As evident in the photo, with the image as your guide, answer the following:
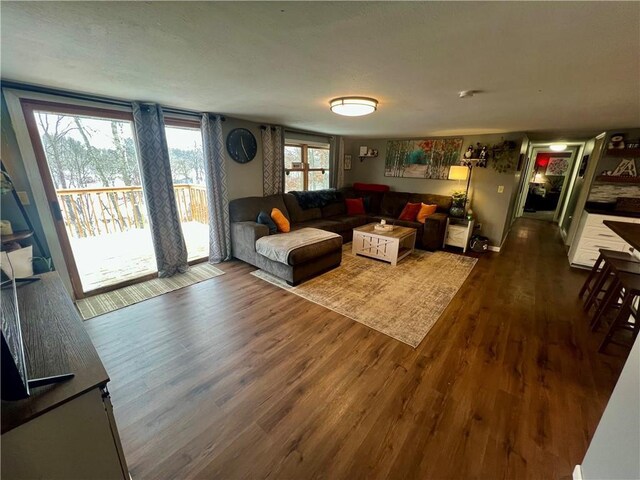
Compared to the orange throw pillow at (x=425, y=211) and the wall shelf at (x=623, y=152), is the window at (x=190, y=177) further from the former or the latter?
the wall shelf at (x=623, y=152)

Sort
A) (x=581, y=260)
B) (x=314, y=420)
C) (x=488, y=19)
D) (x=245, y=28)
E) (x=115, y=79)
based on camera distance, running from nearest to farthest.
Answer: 1. (x=488, y=19)
2. (x=245, y=28)
3. (x=314, y=420)
4. (x=115, y=79)
5. (x=581, y=260)

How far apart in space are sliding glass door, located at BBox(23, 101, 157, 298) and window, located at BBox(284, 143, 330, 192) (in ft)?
8.67

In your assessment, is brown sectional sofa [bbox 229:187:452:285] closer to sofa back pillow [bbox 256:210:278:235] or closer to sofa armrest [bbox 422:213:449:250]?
sofa armrest [bbox 422:213:449:250]

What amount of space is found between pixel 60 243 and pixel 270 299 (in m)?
2.23

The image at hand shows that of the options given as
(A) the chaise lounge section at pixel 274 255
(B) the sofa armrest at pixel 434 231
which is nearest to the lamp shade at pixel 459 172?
(B) the sofa armrest at pixel 434 231

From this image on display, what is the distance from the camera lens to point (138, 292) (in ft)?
9.68

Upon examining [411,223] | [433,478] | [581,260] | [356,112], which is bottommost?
[433,478]

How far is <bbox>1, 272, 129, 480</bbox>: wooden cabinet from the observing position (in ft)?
2.41

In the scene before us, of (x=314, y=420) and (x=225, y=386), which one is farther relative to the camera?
(x=225, y=386)

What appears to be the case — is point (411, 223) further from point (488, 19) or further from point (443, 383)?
point (488, 19)

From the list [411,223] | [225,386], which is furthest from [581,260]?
[225,386]

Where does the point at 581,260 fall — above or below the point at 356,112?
below

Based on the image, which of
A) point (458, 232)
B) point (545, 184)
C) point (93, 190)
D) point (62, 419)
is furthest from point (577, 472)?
point (545, 184)

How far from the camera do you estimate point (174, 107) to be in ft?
10.0
